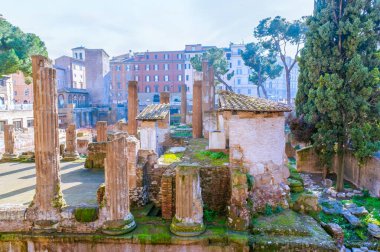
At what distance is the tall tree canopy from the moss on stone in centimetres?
2260

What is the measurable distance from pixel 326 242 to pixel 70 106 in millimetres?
42031

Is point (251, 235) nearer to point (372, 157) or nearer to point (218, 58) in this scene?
point (372, 157)

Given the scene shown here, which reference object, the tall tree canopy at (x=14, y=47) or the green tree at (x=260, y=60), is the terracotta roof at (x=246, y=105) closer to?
the tall tree canopy at (x=14, y=47)

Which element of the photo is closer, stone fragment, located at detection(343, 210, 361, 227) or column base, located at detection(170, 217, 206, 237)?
column base, located at detection(170, 217, 206, 237)

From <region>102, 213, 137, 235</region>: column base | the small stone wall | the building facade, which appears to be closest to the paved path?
the small stone wall

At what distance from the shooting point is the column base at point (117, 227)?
7855mm

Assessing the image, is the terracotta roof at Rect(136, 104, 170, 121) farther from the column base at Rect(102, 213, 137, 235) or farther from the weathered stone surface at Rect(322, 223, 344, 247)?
the weathered stone surface at Rect(322, 223, 344, 247)

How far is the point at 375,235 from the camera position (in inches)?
403

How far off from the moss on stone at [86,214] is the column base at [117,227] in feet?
1.47

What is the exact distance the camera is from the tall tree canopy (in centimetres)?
2619

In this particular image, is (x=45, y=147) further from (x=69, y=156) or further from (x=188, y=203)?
(x=69, y=156)

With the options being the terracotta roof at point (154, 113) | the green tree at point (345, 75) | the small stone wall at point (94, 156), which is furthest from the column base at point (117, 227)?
the green tree at point (345, 75)

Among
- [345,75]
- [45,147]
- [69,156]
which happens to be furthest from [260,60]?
[45,147]

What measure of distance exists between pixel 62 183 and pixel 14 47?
21250 mm
